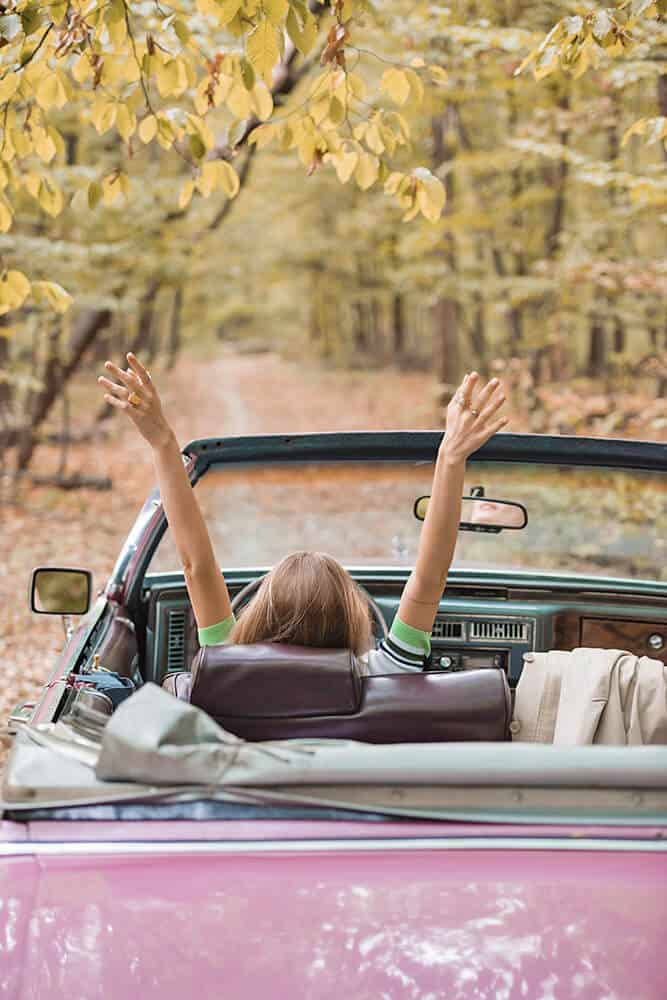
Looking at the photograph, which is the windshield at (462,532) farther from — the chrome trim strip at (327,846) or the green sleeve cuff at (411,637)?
the chrome trim strip at (327,846)

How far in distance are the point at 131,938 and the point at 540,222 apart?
61.1ft

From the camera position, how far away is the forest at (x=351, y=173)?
4.65 m

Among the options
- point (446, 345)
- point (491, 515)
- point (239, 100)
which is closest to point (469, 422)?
point (491, 515)

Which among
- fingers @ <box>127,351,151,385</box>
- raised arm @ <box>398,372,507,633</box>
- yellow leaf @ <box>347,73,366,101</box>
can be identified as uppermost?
yellow leaf @ <box>347,73,366,101</box>

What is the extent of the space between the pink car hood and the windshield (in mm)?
6317

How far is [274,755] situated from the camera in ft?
6.16

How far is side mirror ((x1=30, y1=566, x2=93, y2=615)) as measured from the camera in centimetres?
420

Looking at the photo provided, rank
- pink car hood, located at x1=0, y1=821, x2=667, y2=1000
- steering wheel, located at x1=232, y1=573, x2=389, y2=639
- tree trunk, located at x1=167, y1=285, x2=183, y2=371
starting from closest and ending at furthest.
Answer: pink car hood, located at x1=0, y1=821, x2=667, y2=1000, steering wheel, located at x1=232, y1=573, x2=389, y2=639, tree trunk, located at x1=167, y1=285, x2=183, y2=371

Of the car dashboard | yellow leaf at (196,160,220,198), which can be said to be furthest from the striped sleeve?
yellow leaf at (196,160,220,198)

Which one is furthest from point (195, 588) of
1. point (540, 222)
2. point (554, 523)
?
point (540, 222)

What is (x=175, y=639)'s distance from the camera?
472cm

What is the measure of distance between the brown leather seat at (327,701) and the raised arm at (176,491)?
623 millimetres

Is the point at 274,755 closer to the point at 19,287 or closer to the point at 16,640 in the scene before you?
the point at 19,287

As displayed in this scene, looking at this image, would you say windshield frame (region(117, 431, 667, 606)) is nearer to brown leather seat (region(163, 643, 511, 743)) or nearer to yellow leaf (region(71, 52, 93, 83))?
brown leather seat (region(163, 643, 511, 743))
